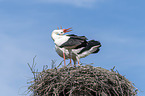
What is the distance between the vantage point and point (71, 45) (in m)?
9.98

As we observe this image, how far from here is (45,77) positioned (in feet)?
28.8

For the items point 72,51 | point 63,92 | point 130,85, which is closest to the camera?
point 63,92

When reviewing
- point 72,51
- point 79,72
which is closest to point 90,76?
point 79,72

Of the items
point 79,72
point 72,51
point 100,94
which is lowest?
point 100,94

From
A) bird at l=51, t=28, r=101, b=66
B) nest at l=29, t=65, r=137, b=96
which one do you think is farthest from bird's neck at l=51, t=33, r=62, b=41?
nest at l=29, t=65, r=137, b=96

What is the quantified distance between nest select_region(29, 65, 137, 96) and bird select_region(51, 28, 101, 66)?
4.44 feet

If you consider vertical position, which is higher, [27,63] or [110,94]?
[27,63]

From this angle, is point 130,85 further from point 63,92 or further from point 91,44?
point 91,44

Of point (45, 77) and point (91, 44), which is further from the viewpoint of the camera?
point (91, 44)

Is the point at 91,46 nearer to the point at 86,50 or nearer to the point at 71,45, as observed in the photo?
the point at 86,50

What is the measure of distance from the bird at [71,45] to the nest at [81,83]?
135cm

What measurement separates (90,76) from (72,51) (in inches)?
98.3

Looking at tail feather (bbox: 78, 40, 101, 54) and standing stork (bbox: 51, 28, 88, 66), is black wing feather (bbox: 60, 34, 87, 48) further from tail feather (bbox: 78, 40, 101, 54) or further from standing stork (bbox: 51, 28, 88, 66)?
tail feather (bbox: 78, 40, 101, 54)

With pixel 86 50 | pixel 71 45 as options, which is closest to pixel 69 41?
pixel 71 45
